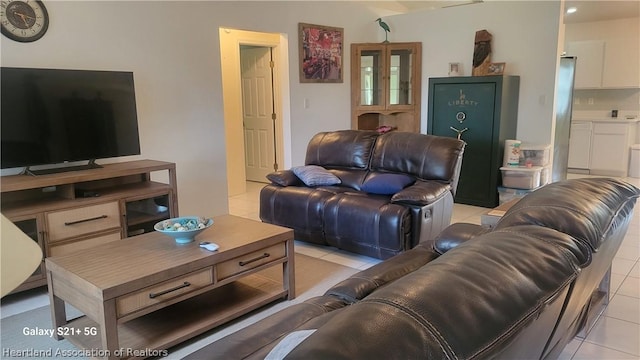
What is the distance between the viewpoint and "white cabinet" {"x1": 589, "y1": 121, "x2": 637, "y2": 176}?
696 cm

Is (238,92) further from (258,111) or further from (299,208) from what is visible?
(299,208)

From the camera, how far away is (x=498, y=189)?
17.3 ft

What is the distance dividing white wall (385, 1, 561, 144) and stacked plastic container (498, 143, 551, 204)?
181mm

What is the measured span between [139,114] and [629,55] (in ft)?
23.1

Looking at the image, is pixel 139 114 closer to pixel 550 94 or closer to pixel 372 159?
pixel 372 159

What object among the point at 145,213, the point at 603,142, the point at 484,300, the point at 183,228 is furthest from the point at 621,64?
the point at 484,300

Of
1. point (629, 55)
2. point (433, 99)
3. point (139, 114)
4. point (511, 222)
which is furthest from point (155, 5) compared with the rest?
point (629, 55)

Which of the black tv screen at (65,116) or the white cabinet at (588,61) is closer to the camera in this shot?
the black tv screen at (65,116)

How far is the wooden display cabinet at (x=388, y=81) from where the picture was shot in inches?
245

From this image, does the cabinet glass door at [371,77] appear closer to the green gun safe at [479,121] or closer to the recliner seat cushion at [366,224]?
the green gun safe at [479,121]

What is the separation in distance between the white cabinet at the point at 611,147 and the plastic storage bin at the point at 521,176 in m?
2.77

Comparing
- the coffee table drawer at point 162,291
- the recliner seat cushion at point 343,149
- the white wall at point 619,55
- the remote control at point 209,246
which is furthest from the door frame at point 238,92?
the white wall at point 619,55

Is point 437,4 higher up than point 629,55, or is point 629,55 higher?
point 437,4

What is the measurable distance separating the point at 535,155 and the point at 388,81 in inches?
83.3
